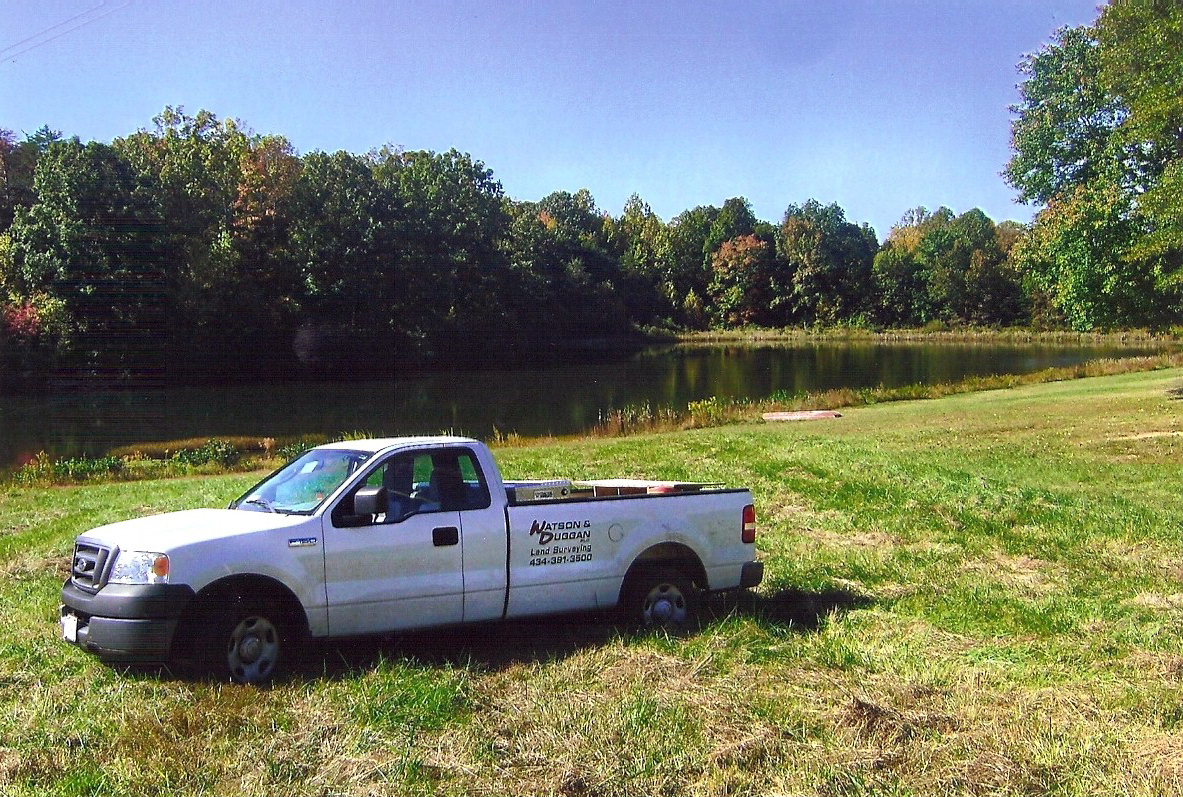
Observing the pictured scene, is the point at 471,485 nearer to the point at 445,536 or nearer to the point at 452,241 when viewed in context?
the point at 445,536

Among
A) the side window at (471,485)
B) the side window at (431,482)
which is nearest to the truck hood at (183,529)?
the side window at (431,482)

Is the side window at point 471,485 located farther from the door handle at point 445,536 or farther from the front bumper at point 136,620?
the front bumper at point 136,620

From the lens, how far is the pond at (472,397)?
39.9 metres

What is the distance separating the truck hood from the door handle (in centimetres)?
96

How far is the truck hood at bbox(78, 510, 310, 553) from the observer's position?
7.29m

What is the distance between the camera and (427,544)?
7984 mm

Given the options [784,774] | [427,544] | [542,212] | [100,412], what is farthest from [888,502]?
[542,212]

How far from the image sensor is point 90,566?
7.52 meters

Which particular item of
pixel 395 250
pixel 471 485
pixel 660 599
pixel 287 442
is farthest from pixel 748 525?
pixel 395 250

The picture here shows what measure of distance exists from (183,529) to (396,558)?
1.54 metres

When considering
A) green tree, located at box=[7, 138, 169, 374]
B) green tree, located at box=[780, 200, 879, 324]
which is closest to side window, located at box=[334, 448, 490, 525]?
green tree, located at box=[7, 138, 169, 374]

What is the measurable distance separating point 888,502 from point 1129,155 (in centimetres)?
3129

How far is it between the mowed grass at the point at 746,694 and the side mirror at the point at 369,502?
3.66ft

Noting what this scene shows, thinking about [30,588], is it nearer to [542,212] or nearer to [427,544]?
[427,544]
